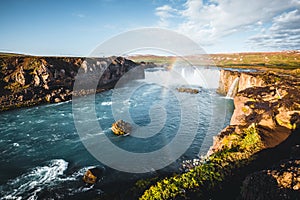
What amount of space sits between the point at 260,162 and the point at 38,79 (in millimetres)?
62751

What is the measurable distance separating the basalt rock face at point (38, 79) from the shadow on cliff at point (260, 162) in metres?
51.5

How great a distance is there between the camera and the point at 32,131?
3138cm

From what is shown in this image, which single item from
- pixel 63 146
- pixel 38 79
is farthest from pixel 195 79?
pixel 63 146

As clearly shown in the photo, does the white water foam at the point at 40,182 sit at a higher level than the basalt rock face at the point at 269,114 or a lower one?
lower

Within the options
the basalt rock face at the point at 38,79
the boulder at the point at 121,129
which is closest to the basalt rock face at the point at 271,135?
the boulder at the point at 121,129

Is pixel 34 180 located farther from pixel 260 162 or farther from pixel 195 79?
pixel 195 79

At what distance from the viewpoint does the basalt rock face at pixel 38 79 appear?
5020 centimetres

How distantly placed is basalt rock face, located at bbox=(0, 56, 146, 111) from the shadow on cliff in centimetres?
5147

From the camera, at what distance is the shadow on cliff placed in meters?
10.0

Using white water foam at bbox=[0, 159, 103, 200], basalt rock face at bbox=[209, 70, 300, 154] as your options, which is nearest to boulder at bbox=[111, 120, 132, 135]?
white water foam at bbox=[0, 159, 103, 200]

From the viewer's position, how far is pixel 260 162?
11805 mm

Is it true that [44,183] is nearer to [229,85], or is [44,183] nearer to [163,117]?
[163,117]

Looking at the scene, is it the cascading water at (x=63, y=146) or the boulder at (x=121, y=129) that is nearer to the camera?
the cascading water at (x=63, y=146)

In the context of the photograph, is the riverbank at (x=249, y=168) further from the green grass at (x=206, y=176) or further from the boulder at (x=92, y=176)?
the boulder at (x=92, y=176)
